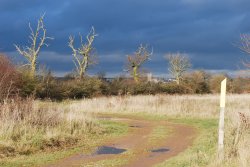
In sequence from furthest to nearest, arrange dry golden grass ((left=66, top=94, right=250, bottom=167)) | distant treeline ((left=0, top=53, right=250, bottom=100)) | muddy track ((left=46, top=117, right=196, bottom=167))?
distant treeline ((left=0, top=53, right=250, bottom=100))
dry golden grass ((left=66, top=94, right=250, bottom=167))
muddy track ((left=46, top=117, right=196, bottom=167))

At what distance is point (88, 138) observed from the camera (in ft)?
57.7

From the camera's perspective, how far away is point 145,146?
16.1m

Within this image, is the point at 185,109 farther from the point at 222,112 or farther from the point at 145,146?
the point at 222,112

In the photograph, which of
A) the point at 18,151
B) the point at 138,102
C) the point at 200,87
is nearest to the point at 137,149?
the point at 18,151

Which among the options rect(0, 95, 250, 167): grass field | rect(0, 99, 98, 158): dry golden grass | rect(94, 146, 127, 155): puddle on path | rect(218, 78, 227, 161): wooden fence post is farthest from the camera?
rect(94, 146, 127, 155): puddle on path

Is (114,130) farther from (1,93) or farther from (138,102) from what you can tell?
(138,102)

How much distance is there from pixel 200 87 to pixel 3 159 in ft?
183

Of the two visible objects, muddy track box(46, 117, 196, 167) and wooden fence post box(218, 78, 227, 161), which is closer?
wooden fence post box(218, 78, 227, 161)

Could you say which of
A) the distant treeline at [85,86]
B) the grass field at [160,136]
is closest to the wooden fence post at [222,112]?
the grass field at [160,136]

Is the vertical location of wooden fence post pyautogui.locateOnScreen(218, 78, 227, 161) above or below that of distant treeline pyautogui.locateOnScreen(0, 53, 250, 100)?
below

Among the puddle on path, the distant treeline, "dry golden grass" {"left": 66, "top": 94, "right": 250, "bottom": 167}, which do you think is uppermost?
the distant treeline

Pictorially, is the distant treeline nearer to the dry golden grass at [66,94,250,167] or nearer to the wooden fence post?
the dry golden grass at [66,94,250,167]

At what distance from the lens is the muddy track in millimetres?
12766

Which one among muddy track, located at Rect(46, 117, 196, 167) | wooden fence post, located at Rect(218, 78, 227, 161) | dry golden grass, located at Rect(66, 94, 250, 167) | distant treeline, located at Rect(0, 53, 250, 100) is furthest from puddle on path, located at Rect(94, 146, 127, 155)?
→ distant treeline, located at Rect(0, 53, 250, 100)
